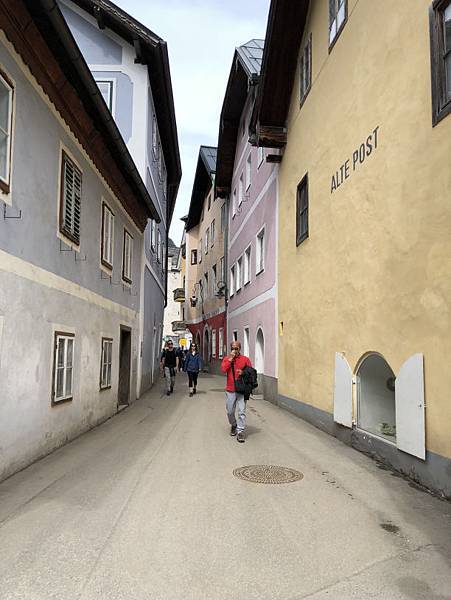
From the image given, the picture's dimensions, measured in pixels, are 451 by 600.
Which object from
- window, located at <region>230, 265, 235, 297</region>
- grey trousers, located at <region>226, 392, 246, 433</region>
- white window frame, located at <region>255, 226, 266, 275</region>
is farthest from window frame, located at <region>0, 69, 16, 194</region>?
window, located at <region>230, 265, 235, 297</region>

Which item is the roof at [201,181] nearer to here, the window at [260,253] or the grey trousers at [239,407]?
the window at [260,253]

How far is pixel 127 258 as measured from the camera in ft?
47.0

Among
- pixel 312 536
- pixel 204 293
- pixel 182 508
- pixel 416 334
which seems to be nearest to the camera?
pixel 312 536

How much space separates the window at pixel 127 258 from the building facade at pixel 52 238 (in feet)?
5.06

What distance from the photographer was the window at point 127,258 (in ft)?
45.7

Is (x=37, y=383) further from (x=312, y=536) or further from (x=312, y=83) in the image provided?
(x=312, y=83)

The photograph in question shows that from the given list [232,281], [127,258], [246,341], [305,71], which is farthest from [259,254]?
[305,71]

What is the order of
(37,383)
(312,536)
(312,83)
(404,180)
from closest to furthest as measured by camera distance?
(312,536), (404,180), (37,383), (312,83)

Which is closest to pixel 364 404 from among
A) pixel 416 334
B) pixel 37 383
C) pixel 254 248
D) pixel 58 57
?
pixel 416 334

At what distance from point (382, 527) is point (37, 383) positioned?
474 centimetres

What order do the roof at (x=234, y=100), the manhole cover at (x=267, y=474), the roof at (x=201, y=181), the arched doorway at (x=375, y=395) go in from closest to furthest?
the manhole cover at (x=267, y=474) < the arched doorway at (x=375, y=395) < the roof at (x=234, y=100) < the roof at (x=201, y=181)

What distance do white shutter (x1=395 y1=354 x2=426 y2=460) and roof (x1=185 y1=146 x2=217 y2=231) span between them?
76.6ft

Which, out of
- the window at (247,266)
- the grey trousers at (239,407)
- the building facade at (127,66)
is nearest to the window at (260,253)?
the window at (247,266)

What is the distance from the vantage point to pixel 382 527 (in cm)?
504
